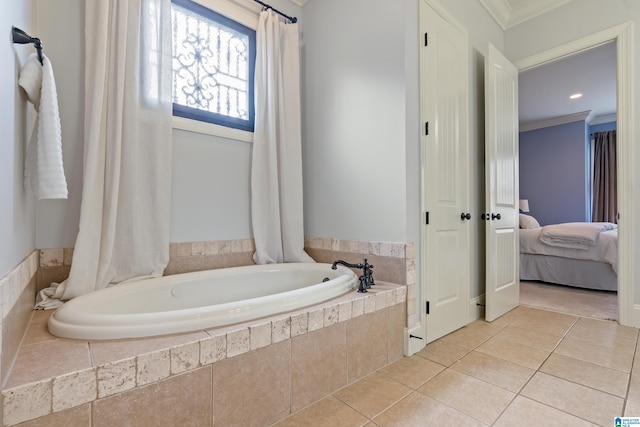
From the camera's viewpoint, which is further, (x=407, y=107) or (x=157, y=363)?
(x=407, y=107)

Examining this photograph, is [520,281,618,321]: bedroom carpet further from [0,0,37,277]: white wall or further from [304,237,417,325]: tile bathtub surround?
[0,0,37,277]: white wall

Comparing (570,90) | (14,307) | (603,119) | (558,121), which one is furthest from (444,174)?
(603,119)

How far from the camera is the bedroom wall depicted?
19.0 ft

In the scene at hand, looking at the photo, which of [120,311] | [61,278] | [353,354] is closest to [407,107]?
[353,354]

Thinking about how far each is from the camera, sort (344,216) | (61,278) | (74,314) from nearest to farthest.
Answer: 1. (74,314)
2. (61,278)
3. (344,216)

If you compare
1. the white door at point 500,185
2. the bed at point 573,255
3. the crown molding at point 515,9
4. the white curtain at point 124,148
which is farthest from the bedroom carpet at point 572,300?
the white curtain at point 124,148

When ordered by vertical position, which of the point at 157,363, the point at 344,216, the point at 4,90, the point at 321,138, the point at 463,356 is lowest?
the point at 463,356

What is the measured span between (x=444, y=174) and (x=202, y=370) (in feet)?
6.30

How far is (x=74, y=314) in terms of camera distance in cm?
108

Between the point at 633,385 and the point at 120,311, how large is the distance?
2.55 metres

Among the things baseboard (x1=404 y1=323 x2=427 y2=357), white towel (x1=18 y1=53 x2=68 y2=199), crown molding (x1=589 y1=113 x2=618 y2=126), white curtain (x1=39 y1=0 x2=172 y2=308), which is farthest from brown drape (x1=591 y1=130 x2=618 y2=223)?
white towel (x1=18 y1=53 x2=68 y2=199)

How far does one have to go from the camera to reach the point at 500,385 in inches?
58.7

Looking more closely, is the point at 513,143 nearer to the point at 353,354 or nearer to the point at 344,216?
the point at 344,216

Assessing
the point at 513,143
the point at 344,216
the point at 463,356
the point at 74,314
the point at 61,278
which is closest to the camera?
the point at 74,314
